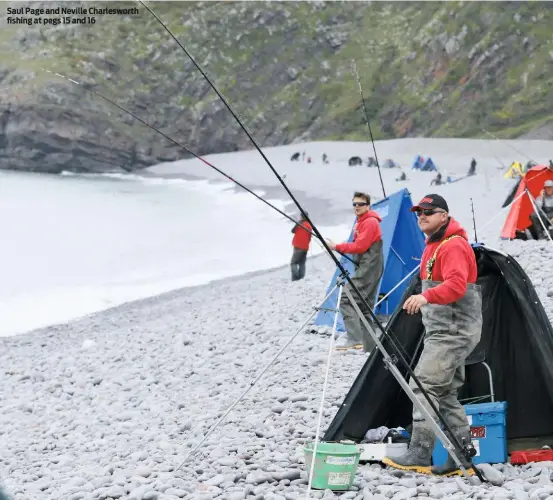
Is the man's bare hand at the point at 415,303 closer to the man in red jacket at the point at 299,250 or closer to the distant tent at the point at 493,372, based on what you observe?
the distant tent at the point at 493,372

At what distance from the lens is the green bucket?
5.40 m

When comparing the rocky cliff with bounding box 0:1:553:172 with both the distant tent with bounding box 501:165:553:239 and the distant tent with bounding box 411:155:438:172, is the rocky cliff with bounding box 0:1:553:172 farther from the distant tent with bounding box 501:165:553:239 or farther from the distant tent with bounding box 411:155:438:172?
the distant tent with bounding box 501:165:553:239

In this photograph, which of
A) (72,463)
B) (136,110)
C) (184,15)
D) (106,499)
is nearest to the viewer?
(106,499)

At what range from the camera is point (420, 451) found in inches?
225

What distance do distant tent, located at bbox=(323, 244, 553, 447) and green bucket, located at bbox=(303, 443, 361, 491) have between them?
0.87 metres

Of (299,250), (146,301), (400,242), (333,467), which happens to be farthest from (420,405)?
(146,301)

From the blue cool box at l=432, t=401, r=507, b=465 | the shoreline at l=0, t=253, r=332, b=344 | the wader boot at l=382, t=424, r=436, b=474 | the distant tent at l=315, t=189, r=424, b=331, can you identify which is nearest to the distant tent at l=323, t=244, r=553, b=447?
the blue cool box at l=432, t=401, r=507, b=465

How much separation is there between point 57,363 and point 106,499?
260 inches

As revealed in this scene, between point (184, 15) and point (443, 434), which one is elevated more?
point (184, 15)

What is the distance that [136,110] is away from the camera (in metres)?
109

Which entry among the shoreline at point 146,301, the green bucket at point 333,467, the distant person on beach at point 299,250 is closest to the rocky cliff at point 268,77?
the shoreline at point 146,301

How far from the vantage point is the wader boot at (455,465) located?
5.52 m

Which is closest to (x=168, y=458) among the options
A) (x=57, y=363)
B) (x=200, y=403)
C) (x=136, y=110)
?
(x=200, y=403)

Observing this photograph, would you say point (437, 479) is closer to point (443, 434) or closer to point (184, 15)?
point (443, 434)
